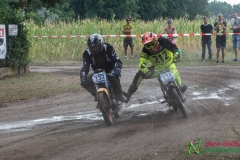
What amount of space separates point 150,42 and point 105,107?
1761 mm

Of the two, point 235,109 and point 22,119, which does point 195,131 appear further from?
point 22,119

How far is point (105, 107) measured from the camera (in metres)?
9.59

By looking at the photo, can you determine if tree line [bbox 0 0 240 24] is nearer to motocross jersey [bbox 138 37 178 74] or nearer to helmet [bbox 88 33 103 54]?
motocross jersey [bbox 138 37 178 74]

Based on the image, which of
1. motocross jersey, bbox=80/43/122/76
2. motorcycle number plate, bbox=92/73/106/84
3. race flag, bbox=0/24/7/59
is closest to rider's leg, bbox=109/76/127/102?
motocross jersey, bbox=80/43/122/76

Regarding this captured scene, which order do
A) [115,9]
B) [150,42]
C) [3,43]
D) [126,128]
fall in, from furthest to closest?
[115,9], [3,43], [150,42], [126,128]

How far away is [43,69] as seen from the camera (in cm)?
2189

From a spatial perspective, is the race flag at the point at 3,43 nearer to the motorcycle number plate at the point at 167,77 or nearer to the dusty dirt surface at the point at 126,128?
the dusty dirt surface at the point at 126,128

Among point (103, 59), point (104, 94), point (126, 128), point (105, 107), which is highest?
point (103, 59)

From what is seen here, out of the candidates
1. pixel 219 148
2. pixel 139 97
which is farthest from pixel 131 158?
pixel 139 97

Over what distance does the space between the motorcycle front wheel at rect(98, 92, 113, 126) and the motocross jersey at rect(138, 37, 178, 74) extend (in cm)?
135

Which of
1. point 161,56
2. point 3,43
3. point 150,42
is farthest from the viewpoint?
point 3,43

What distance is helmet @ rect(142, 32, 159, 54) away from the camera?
10328 mm

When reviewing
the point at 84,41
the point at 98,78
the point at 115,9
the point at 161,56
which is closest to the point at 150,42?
the point at 161,56

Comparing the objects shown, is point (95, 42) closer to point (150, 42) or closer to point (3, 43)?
point (150, 42)
